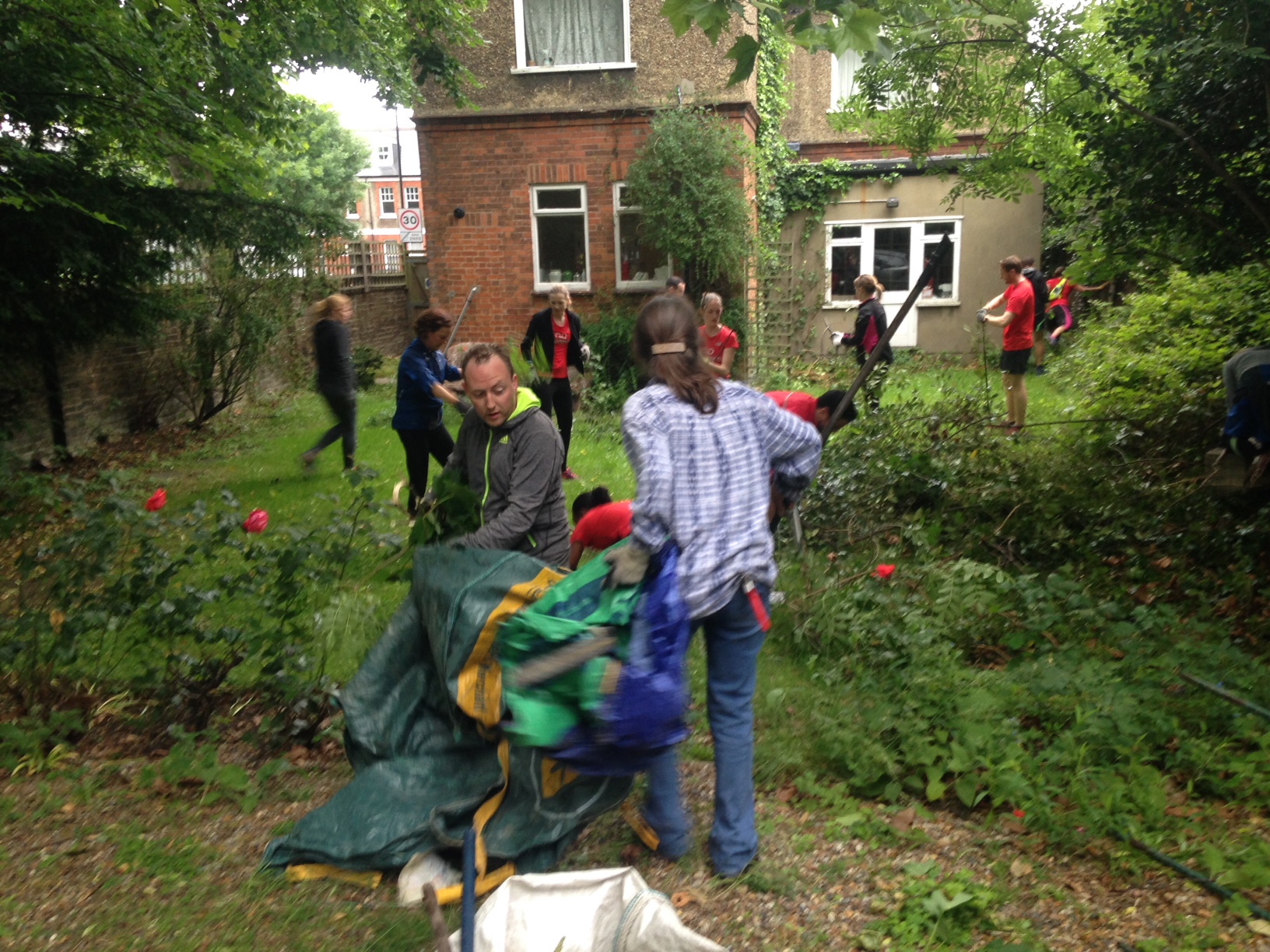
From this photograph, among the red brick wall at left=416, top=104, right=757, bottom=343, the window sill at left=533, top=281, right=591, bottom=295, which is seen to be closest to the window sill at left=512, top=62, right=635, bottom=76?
the red brick wall at left=416, top=104, right=757, bottom=343

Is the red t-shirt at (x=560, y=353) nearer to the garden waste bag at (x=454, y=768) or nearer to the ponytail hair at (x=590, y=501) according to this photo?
the ponytail hair at (x=590, y=501)

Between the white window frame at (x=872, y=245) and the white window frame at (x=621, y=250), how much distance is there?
14.7 ft

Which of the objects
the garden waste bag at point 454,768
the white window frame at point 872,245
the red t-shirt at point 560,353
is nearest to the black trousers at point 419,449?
the red t-shirt at point 560,353

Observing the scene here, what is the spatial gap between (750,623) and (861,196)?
54.5 ft

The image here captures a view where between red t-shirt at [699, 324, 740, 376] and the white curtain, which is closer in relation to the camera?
red t-shirt at [699, 324, 740, 376]

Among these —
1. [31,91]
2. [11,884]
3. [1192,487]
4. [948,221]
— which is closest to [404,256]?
[948,221]

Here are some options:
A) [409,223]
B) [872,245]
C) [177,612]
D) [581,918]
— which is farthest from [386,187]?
[581,918]

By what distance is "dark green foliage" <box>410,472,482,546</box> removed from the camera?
13.1ft

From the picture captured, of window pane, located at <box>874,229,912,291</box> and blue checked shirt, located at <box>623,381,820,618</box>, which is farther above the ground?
window pane, located at <box>874,229,912,291</box>

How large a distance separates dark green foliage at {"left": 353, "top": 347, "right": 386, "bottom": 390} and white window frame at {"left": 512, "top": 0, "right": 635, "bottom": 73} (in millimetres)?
5326

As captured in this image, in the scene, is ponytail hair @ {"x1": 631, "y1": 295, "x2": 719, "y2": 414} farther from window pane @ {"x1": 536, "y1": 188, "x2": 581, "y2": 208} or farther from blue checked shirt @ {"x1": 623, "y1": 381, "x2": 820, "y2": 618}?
window pane @ {"x1": 536, "y1": 188, "x2": 581, "y2": 208}

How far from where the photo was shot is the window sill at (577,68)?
1484 cm

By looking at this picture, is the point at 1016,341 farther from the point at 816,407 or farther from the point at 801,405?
the point at 801,405

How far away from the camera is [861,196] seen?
18281 millimetres
